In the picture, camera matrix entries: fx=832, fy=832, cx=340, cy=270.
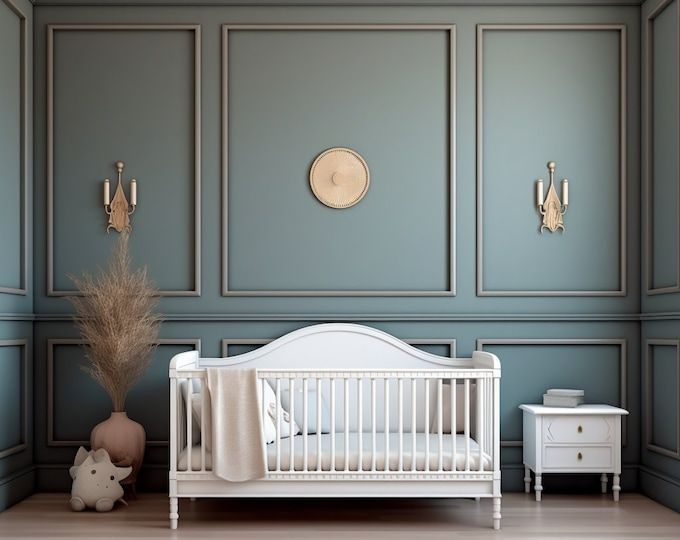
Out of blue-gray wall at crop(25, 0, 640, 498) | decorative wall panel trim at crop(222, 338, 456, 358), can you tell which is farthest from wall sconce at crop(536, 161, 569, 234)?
decorative wall panel trim at crop(222, 338, 456, 358)

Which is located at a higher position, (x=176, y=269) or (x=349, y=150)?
(x=349, y=150)

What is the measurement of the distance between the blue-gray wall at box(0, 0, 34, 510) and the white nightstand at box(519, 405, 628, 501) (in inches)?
97.1

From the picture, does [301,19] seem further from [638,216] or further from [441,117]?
[638,216]

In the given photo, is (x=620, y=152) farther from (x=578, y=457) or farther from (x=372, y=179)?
(x=578, y=457)

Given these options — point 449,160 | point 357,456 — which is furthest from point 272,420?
point 449,160

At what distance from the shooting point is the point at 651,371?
412cm

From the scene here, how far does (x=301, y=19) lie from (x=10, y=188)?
1.66m

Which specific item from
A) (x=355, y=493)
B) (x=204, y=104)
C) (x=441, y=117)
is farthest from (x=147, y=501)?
(x=441, y=117)

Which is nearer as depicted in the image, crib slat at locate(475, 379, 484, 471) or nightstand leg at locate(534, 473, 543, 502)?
crib slat at locate(475, 379, 484, 471)

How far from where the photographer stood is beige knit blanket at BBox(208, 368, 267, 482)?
3402 millimetres

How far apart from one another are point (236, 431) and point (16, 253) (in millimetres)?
1520

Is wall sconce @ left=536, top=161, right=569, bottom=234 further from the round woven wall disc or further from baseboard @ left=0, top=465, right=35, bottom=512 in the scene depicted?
baseboard @ left=0, top=465, right=35, bottom=512

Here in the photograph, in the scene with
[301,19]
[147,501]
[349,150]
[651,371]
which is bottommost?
[147,501]

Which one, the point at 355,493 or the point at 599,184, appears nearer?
the point at 355,493
